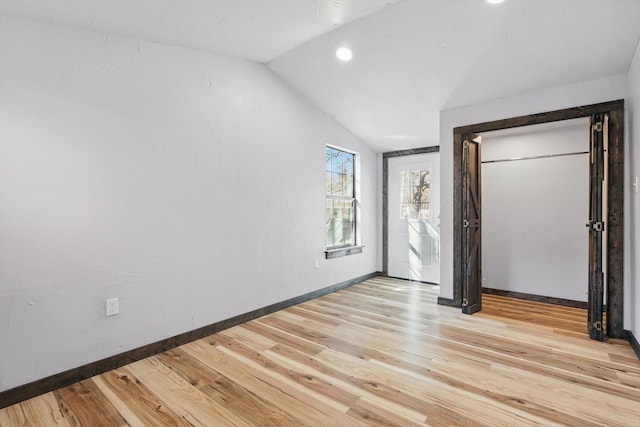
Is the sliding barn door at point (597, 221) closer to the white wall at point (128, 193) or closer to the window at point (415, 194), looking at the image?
the window at point (415, 194)

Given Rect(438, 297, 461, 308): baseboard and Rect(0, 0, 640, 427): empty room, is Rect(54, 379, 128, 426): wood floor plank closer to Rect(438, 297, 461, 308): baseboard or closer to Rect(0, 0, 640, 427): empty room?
Rect(0, 0, 640, 427): empty room

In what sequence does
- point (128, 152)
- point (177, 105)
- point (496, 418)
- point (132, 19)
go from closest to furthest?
1. point (496, 418)
2. point (132, 19)
3. point (128, 152)
4. point (177, 105)

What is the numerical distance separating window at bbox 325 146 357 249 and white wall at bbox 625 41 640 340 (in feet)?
9.94

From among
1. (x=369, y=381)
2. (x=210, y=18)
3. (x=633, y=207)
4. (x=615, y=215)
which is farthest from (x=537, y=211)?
(x=210, y=18)

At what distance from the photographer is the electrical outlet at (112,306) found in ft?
7.48

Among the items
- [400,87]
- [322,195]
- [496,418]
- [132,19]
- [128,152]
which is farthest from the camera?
[322,195]

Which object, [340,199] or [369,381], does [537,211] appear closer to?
[340,199]

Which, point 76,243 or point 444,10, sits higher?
point 444,10

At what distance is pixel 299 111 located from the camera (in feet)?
12.7

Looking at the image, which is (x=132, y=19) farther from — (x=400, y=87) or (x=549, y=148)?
(x=549, y=148)

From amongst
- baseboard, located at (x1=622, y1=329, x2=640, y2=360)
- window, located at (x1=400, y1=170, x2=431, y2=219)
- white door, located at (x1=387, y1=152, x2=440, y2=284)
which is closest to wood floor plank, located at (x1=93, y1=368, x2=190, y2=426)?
baseboard, located at (x1=622, y1=329, x2=640, y2=360)

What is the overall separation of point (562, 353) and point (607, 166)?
162 cm

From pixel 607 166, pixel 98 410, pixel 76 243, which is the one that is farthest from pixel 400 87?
pixel 98 410

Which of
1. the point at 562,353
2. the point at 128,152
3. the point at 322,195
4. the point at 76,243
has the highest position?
the point at 128,152
